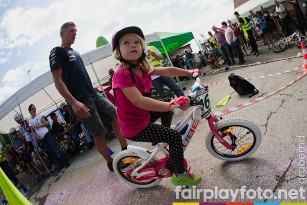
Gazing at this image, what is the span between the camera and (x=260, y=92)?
5.27 m

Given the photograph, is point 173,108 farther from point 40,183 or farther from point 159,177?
point 40,183

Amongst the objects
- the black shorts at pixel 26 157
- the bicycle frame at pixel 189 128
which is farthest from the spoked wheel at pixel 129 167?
the black shorts at pixel 26 157

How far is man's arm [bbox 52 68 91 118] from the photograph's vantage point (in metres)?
3.16

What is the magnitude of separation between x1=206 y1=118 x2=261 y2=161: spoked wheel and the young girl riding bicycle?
1.42ft

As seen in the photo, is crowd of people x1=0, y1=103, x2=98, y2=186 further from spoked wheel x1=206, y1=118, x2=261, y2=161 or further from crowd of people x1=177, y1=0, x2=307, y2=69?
crowd of people x1=177, y1=0, x2=307, y2=69

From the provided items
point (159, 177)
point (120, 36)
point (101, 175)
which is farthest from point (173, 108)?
point (101, 175)

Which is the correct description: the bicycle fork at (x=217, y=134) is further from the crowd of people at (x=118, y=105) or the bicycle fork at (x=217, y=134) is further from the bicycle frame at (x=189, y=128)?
the crowd of people at (x=118, y=105)

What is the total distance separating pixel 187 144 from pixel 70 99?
168cm

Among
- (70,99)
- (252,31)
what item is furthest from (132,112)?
(252,31)

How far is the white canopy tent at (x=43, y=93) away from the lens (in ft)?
21.4

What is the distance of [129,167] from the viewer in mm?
3000

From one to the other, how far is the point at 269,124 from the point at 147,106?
227cm

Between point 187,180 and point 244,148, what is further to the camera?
point 244,148

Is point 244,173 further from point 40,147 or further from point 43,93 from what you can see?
point 43,93
